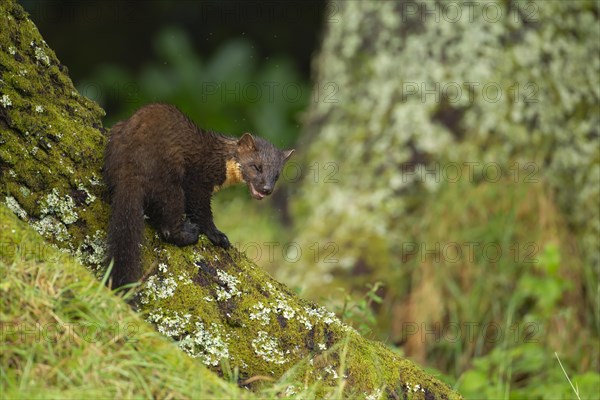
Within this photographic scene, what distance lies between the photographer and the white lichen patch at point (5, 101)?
3.05m

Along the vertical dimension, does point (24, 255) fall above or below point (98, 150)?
below

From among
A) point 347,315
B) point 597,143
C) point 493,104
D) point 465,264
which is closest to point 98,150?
point 347,315

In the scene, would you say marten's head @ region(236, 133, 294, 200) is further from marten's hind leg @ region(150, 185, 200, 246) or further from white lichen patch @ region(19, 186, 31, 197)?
white lichen patch @ region(19, 186, 31, 197)

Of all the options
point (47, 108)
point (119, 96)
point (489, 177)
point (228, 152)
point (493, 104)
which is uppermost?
point (119, 96)

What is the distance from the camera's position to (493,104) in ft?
20.5

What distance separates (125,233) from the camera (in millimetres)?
3016

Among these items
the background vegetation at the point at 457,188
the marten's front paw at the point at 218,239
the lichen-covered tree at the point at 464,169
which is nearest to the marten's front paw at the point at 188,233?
the marten's front paw at the point at 218,239

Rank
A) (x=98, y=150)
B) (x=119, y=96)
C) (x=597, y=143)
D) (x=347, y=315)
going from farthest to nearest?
(x=119, y=96) → (x=597, y=143) → (x=347, y=315) → (x=98, y=150)

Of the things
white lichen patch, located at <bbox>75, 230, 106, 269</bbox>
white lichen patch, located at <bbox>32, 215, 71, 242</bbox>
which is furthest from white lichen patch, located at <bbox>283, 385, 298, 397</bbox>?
white lichen patch, located at <bbox>32, 215, 71, 242</bbox>

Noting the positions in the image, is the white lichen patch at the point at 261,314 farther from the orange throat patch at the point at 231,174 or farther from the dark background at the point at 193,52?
the dark background at the point at 193,52

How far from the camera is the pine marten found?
305 cm

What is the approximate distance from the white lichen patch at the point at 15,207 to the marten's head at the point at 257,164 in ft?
3.88

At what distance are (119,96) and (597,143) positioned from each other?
6.27 metres

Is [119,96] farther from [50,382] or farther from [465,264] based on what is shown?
[50,382]
